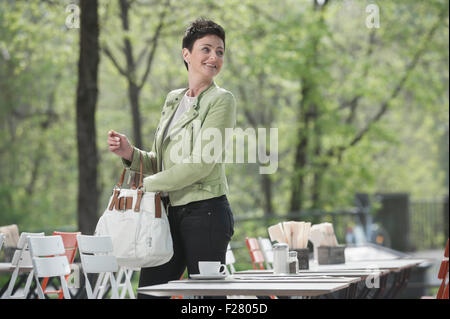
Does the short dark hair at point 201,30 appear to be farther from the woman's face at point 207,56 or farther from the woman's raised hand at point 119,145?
the woman's raised hand at point 119,145

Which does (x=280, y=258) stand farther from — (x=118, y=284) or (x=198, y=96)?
(x=118, y=284)

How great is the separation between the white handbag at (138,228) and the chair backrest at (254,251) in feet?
8.46

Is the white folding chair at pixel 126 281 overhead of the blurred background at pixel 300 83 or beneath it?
beneath

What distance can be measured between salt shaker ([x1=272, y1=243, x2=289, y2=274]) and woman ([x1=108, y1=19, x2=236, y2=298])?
1.82 feet

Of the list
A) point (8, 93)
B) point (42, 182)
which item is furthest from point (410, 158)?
point (8, 93)

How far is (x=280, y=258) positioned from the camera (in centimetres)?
405

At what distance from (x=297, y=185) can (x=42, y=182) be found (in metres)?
13.1

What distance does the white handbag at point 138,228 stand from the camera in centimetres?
347

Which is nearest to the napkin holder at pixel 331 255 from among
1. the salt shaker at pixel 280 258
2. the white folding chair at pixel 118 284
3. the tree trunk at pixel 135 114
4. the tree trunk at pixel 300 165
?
the white folding chair at pixel 118 284

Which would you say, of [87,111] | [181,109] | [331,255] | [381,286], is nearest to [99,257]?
[181,109]

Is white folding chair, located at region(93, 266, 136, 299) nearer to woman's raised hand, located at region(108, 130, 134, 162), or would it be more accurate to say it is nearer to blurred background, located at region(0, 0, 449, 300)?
woman's raised hand, located at region(108, 130, 134, 162)

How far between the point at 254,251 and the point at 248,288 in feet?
10.4

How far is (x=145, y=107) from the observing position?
18.2 metres
